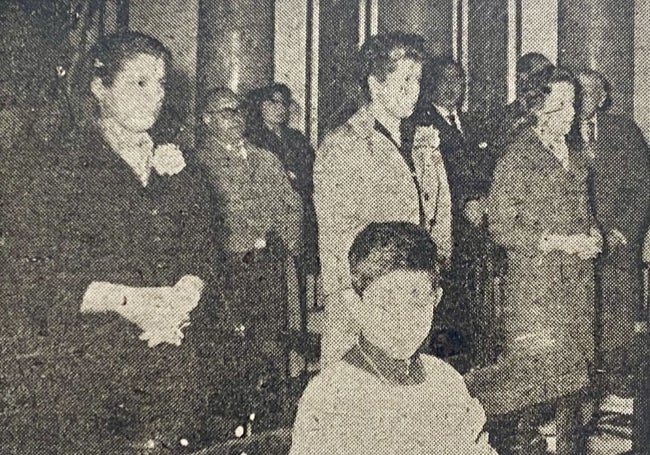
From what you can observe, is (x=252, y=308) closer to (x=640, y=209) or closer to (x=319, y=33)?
(x=319, y=33)

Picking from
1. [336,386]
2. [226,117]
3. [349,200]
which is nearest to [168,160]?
[226,117]

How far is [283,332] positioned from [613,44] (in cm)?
135

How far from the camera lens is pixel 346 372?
2133 mm

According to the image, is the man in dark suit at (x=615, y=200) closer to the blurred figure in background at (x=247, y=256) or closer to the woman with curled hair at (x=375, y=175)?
the woman with curled hair at (x=375, y=175)

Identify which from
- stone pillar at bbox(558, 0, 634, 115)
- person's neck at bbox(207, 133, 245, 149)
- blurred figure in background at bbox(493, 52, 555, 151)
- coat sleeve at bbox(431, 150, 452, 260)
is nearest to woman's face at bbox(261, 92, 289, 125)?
person's neck at bbox(207, 133, 245, 149)

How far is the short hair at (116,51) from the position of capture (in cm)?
202

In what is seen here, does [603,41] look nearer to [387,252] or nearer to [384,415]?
[387,252]

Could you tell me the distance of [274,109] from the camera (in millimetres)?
2090

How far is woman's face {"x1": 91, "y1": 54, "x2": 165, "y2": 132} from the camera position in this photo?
202 centimetres

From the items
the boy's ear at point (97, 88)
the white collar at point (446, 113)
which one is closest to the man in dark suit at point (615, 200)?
the white collar at point (446, 113)

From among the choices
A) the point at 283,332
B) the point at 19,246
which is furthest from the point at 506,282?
the point at 19,246

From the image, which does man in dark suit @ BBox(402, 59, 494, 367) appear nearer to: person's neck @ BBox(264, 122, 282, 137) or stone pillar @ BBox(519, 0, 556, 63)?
stone pillar @ BBox(519, 0, 556, 63)

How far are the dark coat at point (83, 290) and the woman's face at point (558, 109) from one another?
3.57 ft

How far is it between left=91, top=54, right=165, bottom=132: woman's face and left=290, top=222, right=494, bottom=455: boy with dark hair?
0.69 m
